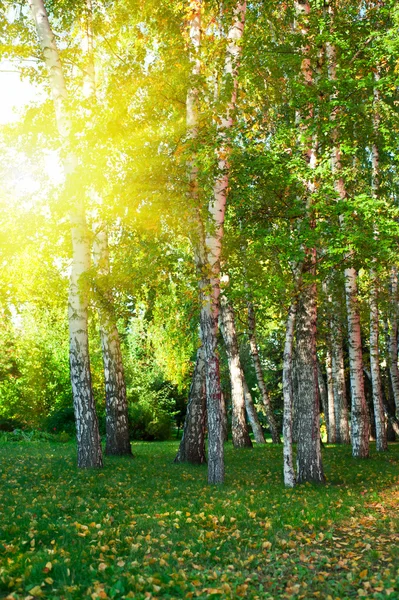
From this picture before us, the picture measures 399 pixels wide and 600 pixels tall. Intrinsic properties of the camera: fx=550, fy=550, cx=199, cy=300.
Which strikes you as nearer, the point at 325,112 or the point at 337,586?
the point at 337,586

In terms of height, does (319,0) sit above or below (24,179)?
above

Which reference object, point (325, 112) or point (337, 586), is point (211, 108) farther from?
point (337, 586)

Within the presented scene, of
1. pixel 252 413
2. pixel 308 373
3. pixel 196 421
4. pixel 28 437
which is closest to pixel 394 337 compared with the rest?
pixel 252 413

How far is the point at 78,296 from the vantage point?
14.3 meters

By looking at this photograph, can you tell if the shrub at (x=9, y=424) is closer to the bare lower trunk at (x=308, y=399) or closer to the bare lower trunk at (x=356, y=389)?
the bare lower trunk at (x=356, y=389)

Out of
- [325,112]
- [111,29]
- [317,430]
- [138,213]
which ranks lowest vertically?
[317,430]

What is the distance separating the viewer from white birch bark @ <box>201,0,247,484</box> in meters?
12.4

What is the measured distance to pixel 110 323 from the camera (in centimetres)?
1531

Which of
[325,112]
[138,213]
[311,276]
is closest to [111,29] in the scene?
[138,213]

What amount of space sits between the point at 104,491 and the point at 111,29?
508 inches

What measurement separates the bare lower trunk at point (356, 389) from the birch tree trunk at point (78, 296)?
854cm

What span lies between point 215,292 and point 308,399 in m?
3.42

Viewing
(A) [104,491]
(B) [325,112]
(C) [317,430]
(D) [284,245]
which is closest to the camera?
(A) [104,491]

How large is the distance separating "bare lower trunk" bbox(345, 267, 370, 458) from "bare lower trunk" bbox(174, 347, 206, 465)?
530 centimetres
